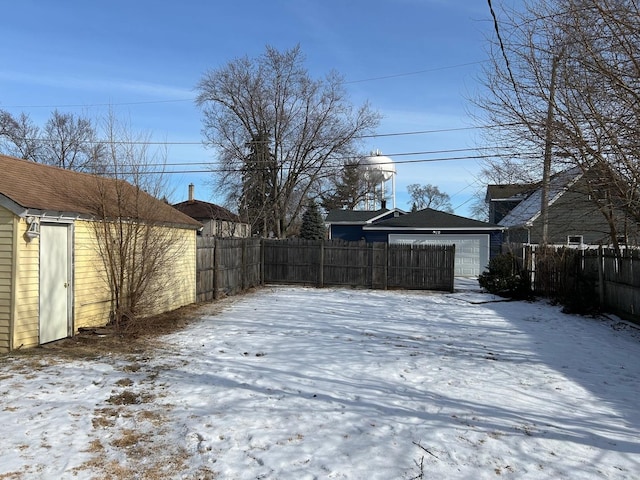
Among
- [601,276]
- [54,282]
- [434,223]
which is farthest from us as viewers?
[434,223]

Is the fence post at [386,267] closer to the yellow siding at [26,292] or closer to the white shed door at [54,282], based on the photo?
the white shed door at [54,282]

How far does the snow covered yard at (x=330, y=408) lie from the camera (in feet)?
12.3

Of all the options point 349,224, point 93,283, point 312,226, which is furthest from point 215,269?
point 312,226

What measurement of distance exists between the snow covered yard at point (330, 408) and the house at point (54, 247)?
0.84 m

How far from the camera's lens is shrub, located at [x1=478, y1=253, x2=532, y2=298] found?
14992 mm

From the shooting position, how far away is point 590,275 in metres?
12.3

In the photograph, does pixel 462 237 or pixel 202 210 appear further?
pixel 202 210

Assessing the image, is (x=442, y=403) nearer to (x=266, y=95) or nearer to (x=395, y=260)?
(x=395, y=260)

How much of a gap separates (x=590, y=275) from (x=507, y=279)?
3.15m

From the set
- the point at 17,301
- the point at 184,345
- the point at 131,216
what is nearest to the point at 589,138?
the point at 184,345

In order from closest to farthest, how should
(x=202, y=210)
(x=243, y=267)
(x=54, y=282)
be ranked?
1. (x=54, y=282)
2. (x=243, y=267)
3. (x=202, y=210)

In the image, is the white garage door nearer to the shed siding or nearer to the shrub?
the shrub

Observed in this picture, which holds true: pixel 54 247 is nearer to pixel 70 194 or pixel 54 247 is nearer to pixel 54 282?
pixel 54 282

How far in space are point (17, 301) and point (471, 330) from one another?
836 centimetres
